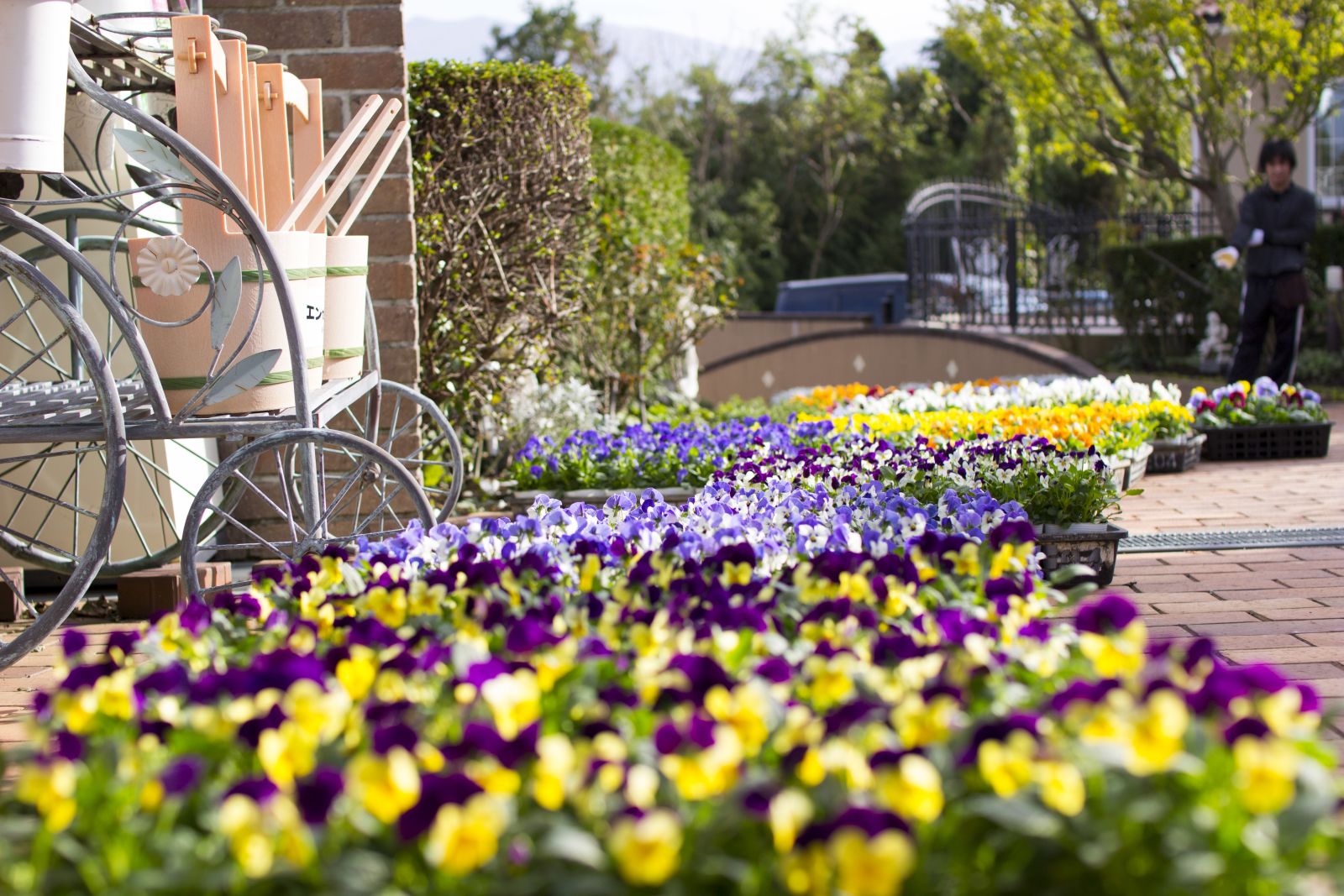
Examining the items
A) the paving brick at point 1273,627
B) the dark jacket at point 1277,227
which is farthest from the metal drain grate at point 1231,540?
the dark jacket at point 1277,227

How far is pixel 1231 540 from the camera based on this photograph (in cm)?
462

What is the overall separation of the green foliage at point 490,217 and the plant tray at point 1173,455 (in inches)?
115

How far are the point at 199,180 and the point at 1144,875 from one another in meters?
2.23

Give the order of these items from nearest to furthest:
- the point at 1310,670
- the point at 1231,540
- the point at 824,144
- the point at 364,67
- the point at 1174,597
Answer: the point at 1310,670, the point at 1174,597, the point at 364,67, the point at 1231,540, the point at 824,144

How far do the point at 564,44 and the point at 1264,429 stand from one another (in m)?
26.4

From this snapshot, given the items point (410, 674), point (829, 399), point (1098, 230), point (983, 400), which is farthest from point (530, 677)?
point (1098, 230)

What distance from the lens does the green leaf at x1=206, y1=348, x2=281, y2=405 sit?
2738 millimetres

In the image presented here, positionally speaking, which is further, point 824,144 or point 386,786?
point 824,144

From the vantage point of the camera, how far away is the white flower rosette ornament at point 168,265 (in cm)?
266

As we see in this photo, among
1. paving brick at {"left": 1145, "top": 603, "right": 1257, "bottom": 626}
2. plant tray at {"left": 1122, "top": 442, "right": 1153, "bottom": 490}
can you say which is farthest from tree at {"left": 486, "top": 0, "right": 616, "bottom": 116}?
paving brick at {"left": 1145, "top": 603, "right": 1257, "bottom": 626}

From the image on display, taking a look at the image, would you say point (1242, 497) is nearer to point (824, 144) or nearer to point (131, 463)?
point (131, 463)

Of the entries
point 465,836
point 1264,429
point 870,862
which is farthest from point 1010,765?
point 1264,429

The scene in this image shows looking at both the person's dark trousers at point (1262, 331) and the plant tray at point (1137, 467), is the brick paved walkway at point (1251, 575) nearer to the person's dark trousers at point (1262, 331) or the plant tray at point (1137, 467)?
the plant tray at point (1137, 467)

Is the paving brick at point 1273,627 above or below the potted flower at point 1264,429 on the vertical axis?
below
